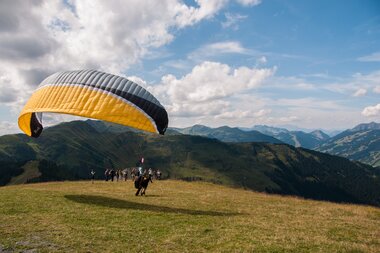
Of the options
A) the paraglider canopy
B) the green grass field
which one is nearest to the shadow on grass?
the green grass field

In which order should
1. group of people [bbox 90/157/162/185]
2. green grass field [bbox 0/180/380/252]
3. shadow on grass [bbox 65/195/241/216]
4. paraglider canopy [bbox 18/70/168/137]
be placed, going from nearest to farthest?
green grass field [bbox 0/180/380/252] < paraglider canopy [bbox 18/70/168/137] < shadow on grass [bbox 65/195/241/216] < group of people [bbox 90/157/162/185]

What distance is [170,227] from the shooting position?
1930cm

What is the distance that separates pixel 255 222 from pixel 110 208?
1044cm

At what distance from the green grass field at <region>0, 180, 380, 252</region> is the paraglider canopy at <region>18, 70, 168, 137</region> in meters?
6.61

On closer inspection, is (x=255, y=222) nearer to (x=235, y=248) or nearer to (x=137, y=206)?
(x=235, y=248)

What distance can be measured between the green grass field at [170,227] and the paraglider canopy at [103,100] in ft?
21.7

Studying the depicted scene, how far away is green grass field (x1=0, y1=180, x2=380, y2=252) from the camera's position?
15.6 m

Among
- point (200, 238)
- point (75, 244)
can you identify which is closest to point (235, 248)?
point (200, 238)

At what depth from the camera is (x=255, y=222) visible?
2194 centimetres

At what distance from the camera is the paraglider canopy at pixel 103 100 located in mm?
24516

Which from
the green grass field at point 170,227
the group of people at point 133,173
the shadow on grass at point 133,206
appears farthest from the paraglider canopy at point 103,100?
the group of people at point 133,173

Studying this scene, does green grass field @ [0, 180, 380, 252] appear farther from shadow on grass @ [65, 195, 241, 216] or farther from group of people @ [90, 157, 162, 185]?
group of people @ [90, 157, 162, 185]

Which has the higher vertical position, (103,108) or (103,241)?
(103,108)

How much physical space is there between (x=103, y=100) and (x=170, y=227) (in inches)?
432
